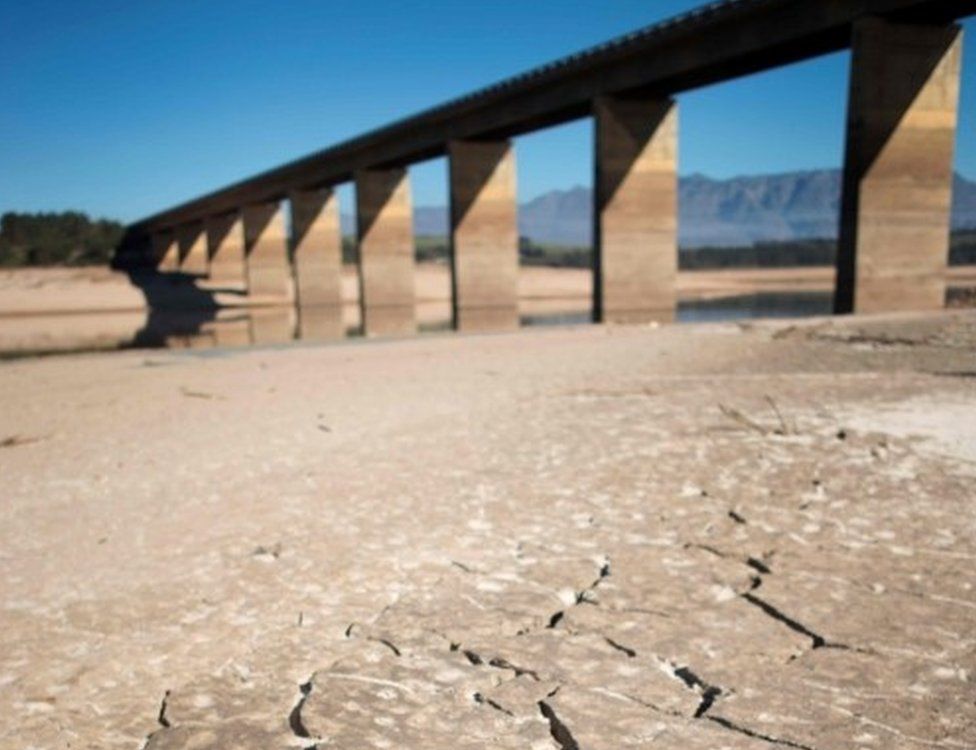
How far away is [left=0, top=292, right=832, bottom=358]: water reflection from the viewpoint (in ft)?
71.4

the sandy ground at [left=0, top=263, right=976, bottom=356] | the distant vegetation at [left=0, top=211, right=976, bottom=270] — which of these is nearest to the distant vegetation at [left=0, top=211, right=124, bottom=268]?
the distant vegetation at [left=0, top=211, right=976, bottom=270]

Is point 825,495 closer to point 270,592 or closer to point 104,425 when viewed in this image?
point 270,592

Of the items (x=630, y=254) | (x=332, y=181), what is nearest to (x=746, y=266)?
(x=332, y=181)

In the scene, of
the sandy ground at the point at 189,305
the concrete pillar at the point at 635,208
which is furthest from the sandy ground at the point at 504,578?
the sandy ground at the point at 189,305

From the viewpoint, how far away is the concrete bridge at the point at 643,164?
46.9ft

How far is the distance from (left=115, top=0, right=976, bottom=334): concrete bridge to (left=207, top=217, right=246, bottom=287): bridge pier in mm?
16488

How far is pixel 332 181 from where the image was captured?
37969 millimetres

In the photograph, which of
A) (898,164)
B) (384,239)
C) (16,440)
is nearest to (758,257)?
(384,239)

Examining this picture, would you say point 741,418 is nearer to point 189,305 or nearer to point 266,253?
point 189,305

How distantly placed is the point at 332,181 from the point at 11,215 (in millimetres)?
50351

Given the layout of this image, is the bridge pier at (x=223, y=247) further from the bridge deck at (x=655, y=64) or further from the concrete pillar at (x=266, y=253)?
the bridge deck at (x=655, y=64)

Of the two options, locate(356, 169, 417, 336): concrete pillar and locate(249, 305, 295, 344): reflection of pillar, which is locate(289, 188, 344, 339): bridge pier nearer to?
locate(249, 305, 295, 344): reflection of pillar

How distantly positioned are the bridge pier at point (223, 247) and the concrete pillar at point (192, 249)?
7.81 metres

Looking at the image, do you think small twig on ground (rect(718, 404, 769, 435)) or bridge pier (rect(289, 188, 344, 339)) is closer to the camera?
small twig on ground (rect(718, 404, 769, 435))
